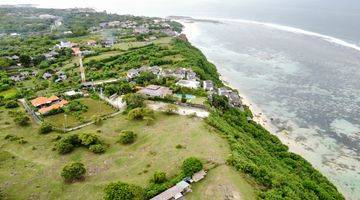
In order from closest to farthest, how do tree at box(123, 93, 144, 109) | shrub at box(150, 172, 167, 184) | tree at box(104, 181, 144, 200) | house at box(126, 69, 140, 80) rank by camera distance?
tree at box(104, 181, 144, 200) → shrub at box(150, 172, 167, 184) → tree at box(123, 93, 144, 109) → house at box(126, 69, 140, 80)

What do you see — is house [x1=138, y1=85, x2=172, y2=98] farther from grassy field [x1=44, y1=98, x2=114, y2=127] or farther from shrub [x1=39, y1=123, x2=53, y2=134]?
shrub [x1=39, y1=123, x2=53, y2=134]

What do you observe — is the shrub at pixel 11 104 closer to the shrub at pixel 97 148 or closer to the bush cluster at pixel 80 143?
the bush cluster at pixel 80 143

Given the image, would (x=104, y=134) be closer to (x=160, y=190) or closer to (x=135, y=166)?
(x=135, y=166)

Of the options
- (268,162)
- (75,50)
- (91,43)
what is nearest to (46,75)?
(75,50)

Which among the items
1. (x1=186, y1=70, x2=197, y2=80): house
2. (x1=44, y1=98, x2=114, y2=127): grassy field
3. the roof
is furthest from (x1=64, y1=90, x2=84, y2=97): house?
the roof

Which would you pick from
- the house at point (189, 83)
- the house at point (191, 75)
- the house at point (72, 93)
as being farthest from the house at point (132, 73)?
the house at point (72, 93)
